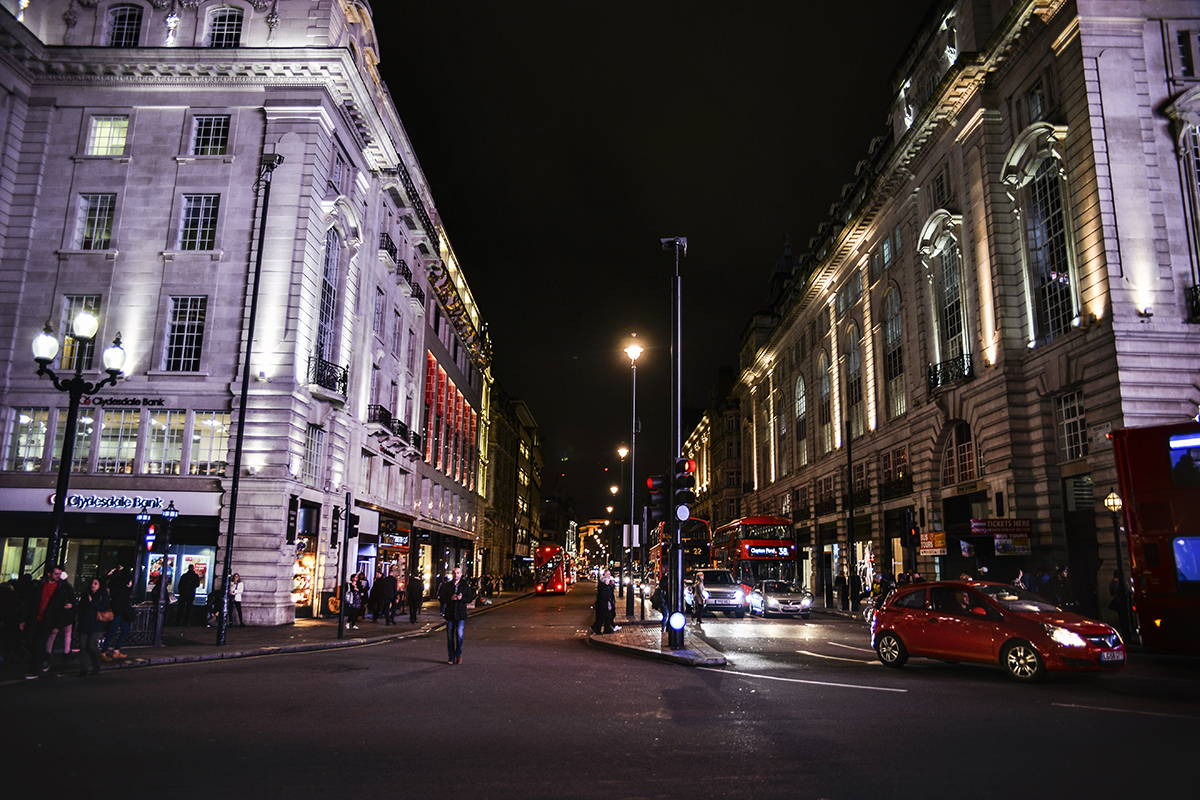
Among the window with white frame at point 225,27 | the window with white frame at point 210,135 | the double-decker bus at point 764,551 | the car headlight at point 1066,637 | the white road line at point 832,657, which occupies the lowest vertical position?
the white road line at point 832,657

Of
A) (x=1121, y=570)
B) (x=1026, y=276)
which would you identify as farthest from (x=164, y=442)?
(x=1026, y=276)

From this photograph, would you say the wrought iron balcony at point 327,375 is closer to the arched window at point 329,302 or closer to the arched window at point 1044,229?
the arched window at point 329,302

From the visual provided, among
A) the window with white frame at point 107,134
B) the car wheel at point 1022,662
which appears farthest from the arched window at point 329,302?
the car wheel at point 1022,662

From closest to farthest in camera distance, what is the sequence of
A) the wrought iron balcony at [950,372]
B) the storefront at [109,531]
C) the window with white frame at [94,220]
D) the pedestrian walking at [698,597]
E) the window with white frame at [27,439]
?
the storefront at [109,531], the window with white frame at [27,439], the window with white frame at [94,220], the pedestrian walking at [698,597], the wrought iron balcony at [950,372]

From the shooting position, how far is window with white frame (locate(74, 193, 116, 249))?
2961 centimetres

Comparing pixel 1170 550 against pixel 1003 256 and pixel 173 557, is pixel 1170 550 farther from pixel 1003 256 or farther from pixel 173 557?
pixel 173 557

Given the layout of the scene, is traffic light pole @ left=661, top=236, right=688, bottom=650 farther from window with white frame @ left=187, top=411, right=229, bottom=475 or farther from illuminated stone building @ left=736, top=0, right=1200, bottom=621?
window with white frame @ left=187, top=411, right=229, bottom=475

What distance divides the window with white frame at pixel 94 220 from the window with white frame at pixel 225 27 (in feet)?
23.1

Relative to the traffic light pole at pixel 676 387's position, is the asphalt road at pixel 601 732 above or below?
below

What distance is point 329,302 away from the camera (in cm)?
3150

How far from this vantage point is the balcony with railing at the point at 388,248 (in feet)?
123

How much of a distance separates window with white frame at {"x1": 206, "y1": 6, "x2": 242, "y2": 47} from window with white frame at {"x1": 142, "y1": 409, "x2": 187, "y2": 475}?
46.5 ft

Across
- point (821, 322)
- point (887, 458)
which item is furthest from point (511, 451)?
point (887, 458)

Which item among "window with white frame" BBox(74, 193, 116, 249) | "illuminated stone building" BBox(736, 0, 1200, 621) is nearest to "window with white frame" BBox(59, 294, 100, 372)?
"window with white frame" BBox(74, 193, 116, 249)
